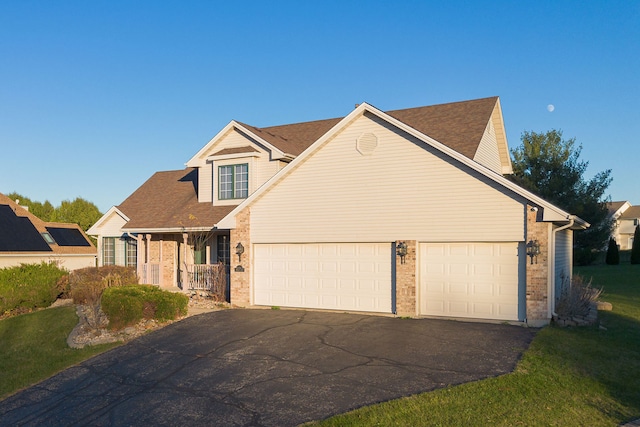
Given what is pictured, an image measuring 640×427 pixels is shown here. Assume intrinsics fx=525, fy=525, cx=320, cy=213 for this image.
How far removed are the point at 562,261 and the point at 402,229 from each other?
17.0 feet

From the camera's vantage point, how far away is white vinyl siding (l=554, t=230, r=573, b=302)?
1514 centimetres

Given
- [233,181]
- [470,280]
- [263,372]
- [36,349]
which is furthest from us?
[233,181]

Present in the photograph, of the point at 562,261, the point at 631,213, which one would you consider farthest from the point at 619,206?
the point at 562,261

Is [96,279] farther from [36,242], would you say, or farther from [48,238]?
[48,238]

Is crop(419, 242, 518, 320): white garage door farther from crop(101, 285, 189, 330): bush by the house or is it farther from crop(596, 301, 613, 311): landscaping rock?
crop(101, 285, 189, 330): bush by the house

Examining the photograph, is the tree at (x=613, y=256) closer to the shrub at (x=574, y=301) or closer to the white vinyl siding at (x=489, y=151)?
the white vinyl siding at (x=489, y=151)

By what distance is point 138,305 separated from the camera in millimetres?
14656

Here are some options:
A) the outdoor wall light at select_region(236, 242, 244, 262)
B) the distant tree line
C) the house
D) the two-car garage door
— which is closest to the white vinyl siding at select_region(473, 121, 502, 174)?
the house

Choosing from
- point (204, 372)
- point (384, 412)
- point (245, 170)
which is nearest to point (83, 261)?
point (245, 170)

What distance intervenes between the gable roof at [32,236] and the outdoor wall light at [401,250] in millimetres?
23936

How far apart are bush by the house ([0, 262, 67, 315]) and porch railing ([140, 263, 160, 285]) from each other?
140 inches

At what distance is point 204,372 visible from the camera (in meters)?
10.3

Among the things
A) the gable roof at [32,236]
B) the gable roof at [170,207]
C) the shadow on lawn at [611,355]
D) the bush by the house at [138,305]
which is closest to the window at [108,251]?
the gable roof at [170,207]

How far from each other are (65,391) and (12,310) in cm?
1269
